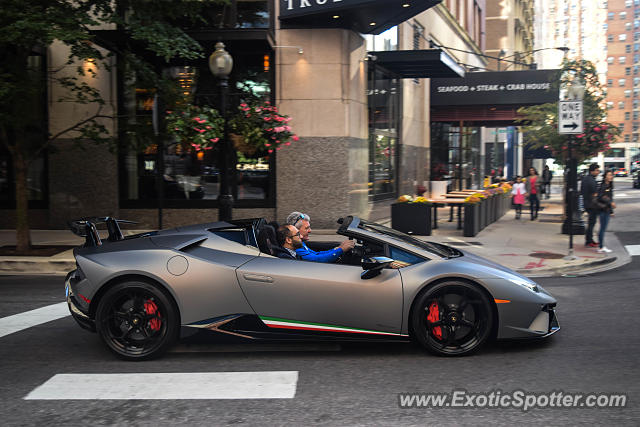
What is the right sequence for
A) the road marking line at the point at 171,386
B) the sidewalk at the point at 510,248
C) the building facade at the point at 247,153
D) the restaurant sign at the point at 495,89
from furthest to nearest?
the restaurant sign at the point at 495,89 < the building facade at the point at 247,153 < the sidewalk at the point at 510,248 < the road marking line at the point at 171,386

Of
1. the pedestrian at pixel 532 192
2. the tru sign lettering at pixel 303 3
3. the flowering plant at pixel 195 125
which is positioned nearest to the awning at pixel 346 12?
the tru sign lettering at pixel 303 3

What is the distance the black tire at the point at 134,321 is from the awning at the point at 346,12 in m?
11.3

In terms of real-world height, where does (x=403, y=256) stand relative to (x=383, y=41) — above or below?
below

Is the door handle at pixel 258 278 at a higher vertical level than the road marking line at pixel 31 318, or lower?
higher

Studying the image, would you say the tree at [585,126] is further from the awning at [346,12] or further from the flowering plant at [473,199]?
the awning at [346,12]

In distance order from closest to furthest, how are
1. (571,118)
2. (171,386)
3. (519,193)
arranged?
1. (171,386)
2. (571,118)
3. (519,193)

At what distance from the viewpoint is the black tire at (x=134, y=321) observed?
17.7ft

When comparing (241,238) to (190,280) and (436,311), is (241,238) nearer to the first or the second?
(190,280)

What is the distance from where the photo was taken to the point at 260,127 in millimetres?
14586

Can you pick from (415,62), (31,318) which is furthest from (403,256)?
(415,62)

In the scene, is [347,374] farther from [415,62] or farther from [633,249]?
[415,62]

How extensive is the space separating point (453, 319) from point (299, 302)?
1.33m

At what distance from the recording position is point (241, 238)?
5750mm

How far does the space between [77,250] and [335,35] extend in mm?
12027
